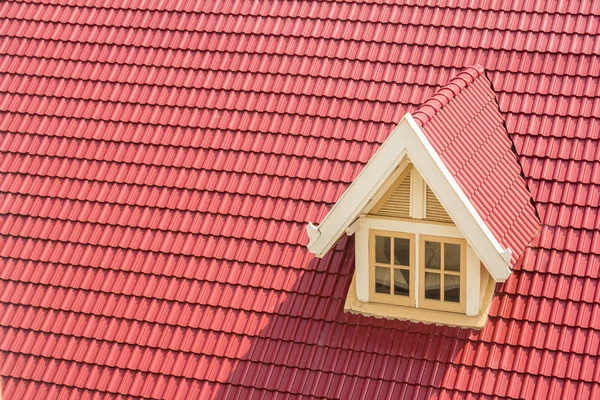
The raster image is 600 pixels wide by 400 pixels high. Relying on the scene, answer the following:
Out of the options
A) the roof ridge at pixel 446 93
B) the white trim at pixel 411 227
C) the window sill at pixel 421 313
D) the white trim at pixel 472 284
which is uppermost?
the roof ridge at pixel 446 93

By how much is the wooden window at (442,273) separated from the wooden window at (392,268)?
106mm

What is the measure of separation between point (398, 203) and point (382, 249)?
20.5 inches

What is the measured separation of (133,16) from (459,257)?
19.4 feet

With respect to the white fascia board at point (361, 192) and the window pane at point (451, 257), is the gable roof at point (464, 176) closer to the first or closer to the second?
the white fascia board at point (361, 192)

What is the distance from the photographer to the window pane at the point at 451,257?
428 inches

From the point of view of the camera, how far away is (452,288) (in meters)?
11.0

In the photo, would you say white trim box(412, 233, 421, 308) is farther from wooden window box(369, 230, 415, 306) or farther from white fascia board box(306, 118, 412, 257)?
white fascia board box(306, 118, 412, 257)

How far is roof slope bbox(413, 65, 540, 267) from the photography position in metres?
10.7

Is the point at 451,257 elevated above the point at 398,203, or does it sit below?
below

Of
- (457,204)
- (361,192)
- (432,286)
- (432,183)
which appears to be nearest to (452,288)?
(432,286)

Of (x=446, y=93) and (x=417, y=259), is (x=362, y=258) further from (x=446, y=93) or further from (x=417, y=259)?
(x=446, y=93)

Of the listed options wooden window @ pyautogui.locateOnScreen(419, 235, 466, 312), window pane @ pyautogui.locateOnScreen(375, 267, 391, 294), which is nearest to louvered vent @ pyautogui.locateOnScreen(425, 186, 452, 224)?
wooden window @ pyautogui.locateOnScreen(419, 235, 466, 312)

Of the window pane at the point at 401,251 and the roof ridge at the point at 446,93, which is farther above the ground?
the roof ridge at the point at 446,93

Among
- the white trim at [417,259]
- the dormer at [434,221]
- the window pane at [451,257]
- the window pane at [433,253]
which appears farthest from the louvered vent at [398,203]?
the window pane at [451,257]
